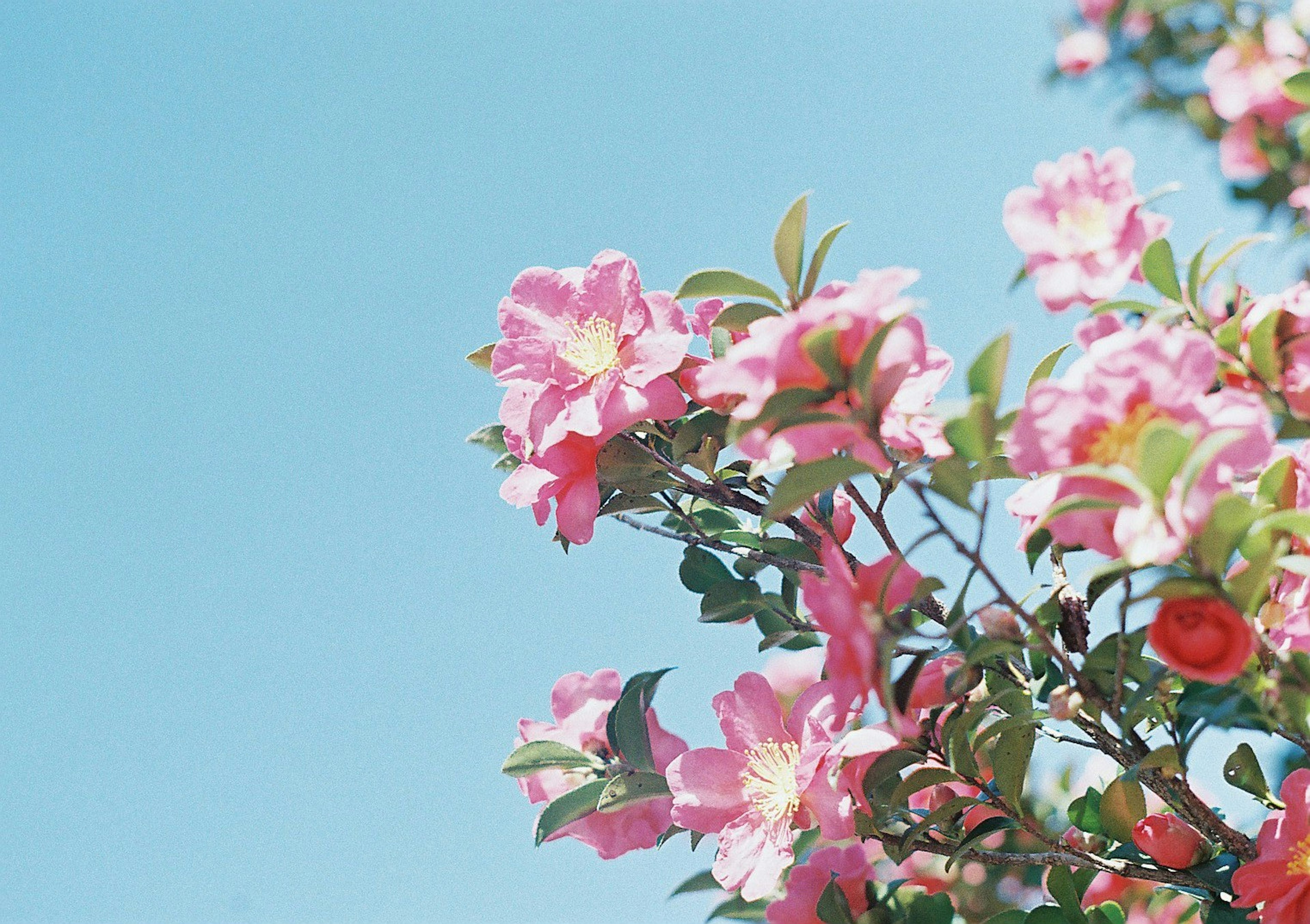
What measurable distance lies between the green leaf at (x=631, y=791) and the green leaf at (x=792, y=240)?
0.55m

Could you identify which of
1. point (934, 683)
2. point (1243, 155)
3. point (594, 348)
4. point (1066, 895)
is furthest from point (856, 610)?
point (1243, 155)

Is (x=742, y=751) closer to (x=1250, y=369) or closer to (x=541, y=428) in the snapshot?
(x=541, y=428)

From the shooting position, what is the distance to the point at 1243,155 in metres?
2.57

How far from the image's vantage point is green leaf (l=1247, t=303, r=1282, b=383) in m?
1.08

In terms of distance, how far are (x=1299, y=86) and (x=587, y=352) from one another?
0.93m

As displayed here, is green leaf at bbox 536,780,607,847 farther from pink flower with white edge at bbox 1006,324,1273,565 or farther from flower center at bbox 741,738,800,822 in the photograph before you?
pink flower with white edge at bbox 1006,324,1273,565

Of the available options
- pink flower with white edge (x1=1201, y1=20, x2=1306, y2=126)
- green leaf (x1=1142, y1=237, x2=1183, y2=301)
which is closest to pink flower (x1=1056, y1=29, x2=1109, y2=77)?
pink flower with white edge (x1=1201, y1=20, x2=1306, y2=126)

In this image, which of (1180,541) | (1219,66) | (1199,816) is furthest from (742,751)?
(1219,66)

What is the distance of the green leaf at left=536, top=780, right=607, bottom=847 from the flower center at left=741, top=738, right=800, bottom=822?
166mm

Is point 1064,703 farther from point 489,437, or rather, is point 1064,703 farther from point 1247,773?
point 489,437

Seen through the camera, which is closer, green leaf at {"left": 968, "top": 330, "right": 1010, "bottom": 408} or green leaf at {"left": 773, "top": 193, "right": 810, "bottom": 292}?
green leaf at {"left": 968, "top": 330, "right": 1010, "bottom": 408}

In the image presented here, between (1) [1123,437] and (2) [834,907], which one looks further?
(2) [834,907]

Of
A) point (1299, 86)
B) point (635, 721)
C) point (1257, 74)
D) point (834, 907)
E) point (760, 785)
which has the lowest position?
point (834, 907)

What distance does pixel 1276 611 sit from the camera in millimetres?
987
